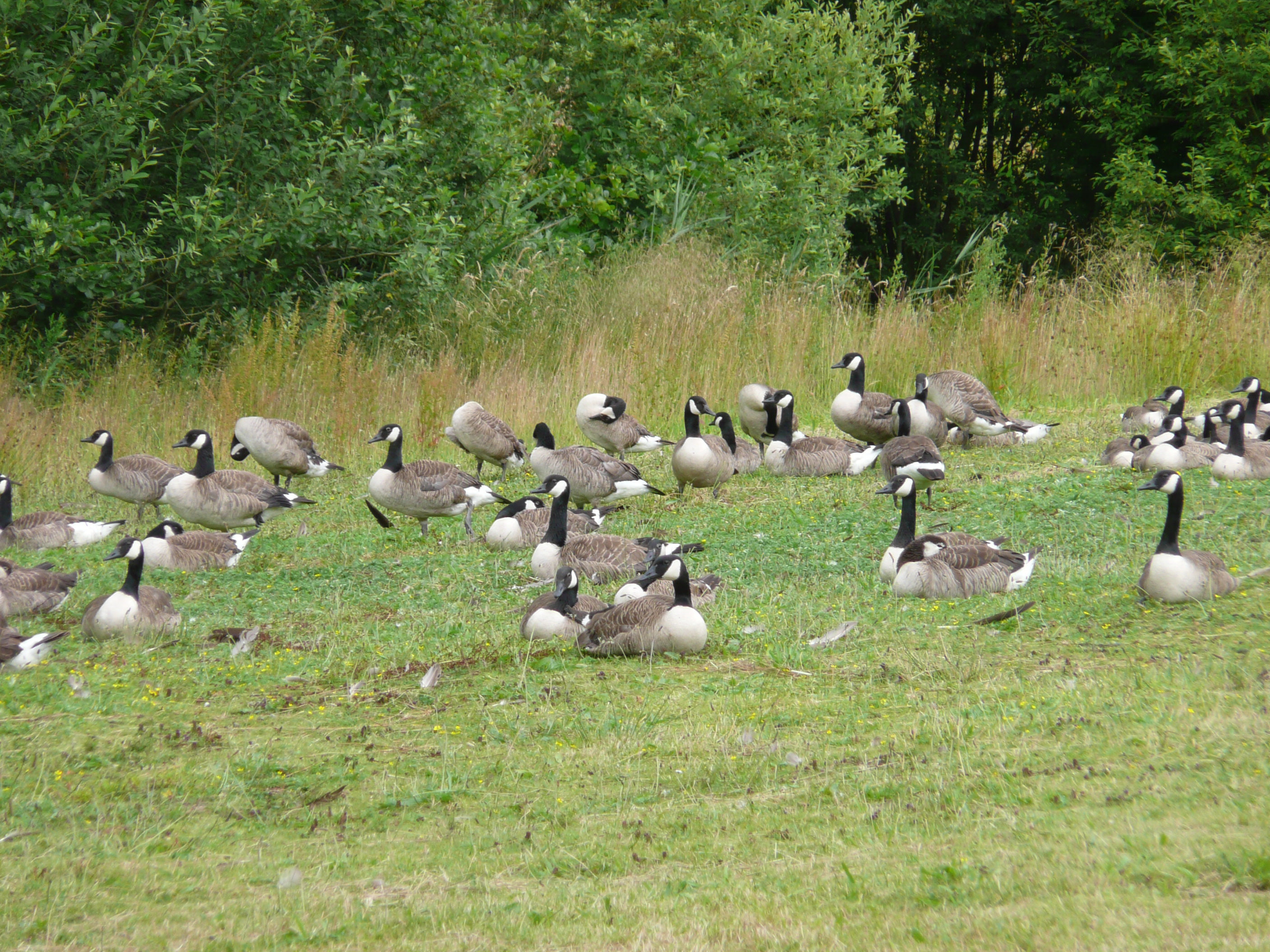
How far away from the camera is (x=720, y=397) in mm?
17719

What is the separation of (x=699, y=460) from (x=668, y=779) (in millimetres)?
7255

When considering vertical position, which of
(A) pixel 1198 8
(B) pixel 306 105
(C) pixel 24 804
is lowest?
(C) pixel 24 804

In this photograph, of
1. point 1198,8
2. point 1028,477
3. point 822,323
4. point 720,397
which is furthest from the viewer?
point 1198,8

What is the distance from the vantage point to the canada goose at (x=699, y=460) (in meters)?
12.4

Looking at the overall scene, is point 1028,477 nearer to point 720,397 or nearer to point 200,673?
point 720,397

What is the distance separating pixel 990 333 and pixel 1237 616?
12254 millimetres

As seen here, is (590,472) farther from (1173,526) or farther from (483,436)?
(1173,526)

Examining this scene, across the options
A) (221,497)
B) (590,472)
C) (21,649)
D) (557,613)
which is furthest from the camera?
(590,472)

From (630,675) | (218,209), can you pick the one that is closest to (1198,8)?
(218,209)

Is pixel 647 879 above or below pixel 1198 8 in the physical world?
below

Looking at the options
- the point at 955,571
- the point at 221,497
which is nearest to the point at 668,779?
the point at 955,571

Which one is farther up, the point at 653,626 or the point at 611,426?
the point at 653,626

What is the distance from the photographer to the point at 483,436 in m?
13.6

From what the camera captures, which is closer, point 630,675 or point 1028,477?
point 630,675
